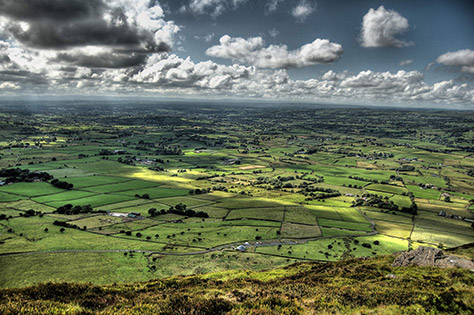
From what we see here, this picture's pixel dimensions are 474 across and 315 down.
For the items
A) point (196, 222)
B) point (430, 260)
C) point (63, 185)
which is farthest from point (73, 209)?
point (430, 260)

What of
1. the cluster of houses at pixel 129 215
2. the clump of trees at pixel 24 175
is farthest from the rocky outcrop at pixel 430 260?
the clump of trees at pixel 24 175

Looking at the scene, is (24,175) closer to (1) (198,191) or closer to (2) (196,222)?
(1) (198,191)

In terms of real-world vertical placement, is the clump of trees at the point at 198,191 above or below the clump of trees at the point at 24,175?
below

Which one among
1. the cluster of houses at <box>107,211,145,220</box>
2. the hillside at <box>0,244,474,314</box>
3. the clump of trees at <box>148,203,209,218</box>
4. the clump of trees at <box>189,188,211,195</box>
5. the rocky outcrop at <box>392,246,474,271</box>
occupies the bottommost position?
the clump of trees at <box>189,188,211,195</box>

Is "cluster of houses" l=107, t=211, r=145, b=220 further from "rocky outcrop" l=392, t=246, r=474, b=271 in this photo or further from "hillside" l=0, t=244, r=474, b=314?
"rocky outcrop" l=392, t=246, r=474, b=271

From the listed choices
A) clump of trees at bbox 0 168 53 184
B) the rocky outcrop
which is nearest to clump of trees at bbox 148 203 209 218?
the rocky outcrop

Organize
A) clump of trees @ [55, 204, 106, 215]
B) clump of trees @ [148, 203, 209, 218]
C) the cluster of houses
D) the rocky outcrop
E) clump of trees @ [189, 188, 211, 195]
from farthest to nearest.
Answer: clump of trees @ [189, 188, 211, 195] < clump of trees @ [148, 203, 209, 218] < clump of trees @ [55, 204, 106, 215] < the cluster of houses < the rocky outcrop

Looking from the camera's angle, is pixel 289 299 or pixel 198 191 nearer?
pixel 289 299

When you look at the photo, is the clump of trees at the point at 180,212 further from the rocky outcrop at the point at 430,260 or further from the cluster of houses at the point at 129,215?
the rocky outcrop at the point at 430,260

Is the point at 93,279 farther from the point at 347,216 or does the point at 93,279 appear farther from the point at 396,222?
the point at 396,222

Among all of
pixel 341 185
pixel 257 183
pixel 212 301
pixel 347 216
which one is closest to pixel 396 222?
pixel 347 216
